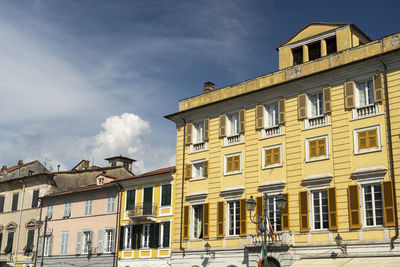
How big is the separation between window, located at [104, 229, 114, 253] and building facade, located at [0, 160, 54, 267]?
1002 centimetres

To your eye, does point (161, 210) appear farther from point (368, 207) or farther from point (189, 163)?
point (368, 207)

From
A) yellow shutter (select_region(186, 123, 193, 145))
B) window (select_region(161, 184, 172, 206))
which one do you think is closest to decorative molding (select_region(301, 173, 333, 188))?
yellow shutter (select_region(186, 123, 193, 145))

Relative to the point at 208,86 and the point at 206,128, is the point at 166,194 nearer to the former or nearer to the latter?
the point at 206,128

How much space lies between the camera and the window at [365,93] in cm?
2594

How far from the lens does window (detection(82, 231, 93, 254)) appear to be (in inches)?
1572

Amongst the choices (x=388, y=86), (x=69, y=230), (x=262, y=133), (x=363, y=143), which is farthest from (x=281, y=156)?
(x=69, y=230)

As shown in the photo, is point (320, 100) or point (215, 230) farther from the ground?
point (320, 100)

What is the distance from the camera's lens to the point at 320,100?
27.9 metres

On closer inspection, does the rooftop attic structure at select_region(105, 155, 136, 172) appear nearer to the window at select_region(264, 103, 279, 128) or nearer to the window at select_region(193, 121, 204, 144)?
the window at select_region(193, 121, 204, 144)

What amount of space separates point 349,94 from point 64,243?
27.7 meters

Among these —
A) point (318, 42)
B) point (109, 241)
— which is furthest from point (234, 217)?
point (109, 241)

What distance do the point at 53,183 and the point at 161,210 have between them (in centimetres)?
1662

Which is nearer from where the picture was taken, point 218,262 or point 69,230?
point 218,262

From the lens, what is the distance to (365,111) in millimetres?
25766
